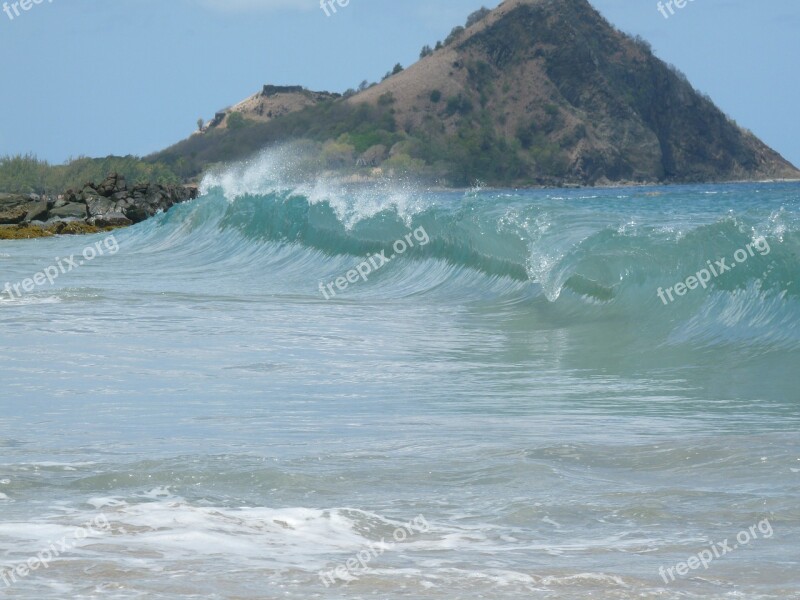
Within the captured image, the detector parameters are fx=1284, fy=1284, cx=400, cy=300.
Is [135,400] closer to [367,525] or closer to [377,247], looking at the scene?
[367,525]

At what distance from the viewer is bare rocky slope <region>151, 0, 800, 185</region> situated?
7023 inches

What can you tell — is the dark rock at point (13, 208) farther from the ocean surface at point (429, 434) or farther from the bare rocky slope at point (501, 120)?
the bare rocky slope at point (501, 120)

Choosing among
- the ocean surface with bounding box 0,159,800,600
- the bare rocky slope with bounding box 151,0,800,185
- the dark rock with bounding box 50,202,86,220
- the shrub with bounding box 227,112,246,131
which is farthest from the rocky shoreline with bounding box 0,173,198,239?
the shrub with bounding box 227,112,246,131

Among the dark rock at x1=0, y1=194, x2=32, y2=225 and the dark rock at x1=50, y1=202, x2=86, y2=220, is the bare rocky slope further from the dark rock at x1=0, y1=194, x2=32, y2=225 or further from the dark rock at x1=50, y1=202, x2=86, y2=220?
the dark rock at x1=50, y1=202, x2=86, y2=220

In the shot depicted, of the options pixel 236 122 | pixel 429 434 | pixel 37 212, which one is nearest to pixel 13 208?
pixel 37 212

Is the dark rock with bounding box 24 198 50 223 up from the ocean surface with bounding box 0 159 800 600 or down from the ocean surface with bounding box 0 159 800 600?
up

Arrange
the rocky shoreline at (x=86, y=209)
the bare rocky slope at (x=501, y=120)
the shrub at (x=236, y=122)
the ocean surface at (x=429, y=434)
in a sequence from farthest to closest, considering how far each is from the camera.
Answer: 1. the shrub at (x=236, y=122)
2. the bare rocky slope at (x=501, y=120)
3. the rocky shoreline at (x=86, y=209)
4. the ocean surface at (x=429, y=434)

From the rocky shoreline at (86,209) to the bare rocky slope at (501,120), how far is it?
126 m

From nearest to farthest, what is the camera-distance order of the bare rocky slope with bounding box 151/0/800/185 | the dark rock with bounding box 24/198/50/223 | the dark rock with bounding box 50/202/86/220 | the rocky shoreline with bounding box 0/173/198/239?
the rocky shoreline with bounding box 0/173/198/239 → the dark rock with bounding box 24/198/50/223 → the dark rock with bounding box 50/202/86/220 → the bare rocky slope with bounding box 151/0/800/185

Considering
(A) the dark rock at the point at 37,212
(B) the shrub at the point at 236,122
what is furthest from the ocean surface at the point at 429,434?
(B) the shrub at the point at 236,122

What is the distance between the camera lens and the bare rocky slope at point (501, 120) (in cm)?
17838

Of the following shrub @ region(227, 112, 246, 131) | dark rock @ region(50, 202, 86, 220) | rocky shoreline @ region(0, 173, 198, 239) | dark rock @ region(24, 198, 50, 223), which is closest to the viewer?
rocky shoreline @ region(0, 173, 198, 239)

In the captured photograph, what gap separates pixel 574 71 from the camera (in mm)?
195750

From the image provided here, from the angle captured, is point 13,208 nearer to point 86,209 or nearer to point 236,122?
point 86,209
